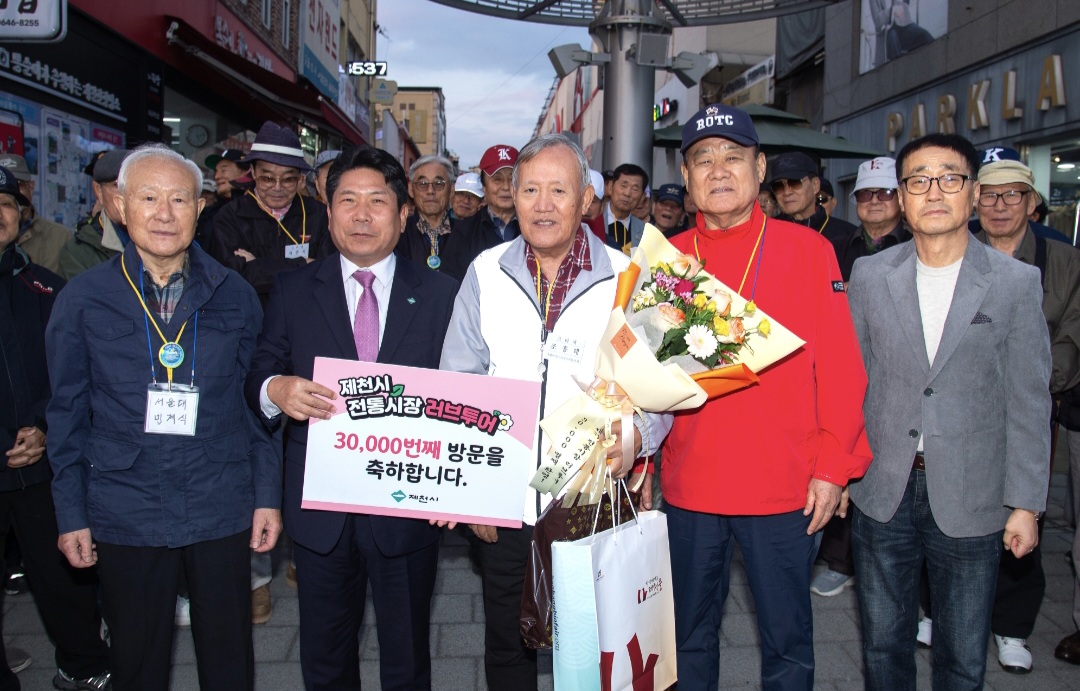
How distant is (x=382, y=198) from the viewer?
3008mm

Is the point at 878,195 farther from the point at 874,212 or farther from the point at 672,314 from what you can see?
the point at 672,314

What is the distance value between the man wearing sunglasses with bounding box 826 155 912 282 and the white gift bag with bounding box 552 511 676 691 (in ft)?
11.0

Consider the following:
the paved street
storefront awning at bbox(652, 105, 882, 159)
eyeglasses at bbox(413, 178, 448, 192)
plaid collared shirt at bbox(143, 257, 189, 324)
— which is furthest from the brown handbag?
storefront awning at bbox(652, 105, 882, 159)

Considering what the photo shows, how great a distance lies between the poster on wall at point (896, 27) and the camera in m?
14.1

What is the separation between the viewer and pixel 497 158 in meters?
6.61

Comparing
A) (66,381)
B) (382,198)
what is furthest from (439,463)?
(66,381)

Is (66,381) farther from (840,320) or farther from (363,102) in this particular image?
(363,102)

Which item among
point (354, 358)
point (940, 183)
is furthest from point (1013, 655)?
point (354, 358)

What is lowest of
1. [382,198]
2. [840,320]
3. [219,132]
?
[840,320]

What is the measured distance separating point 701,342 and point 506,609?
1.27 m

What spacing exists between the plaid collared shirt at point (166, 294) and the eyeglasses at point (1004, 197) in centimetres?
397

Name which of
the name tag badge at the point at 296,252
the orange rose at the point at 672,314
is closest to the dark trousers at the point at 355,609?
the orange rose at the point at 672,314

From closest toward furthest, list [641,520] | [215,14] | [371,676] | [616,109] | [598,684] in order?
[598,684] → [641,520] → [371,676] → [616,109] → [215,14]

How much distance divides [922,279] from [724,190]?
2.66 ft
